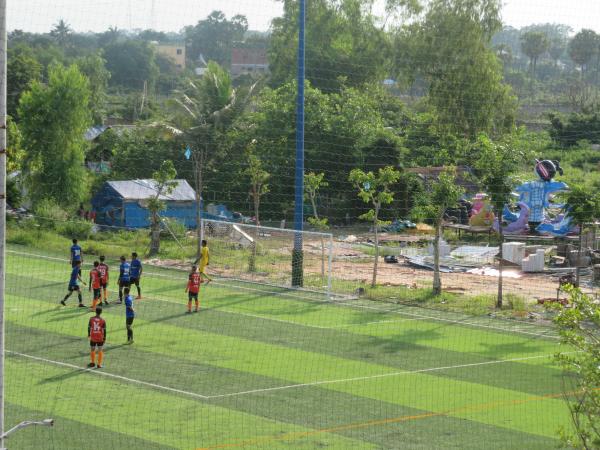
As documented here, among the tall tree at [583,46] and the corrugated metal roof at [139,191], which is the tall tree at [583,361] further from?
the tall tree at [583,46]

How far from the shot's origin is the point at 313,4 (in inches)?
2160

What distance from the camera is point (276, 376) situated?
19266 millimetres

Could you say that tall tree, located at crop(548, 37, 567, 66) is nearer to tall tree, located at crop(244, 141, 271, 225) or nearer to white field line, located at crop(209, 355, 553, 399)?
tall tree, located at crop(244, 141, 271, 225)

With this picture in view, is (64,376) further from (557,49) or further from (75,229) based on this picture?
(557,49)

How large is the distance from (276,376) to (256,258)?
12505 mm

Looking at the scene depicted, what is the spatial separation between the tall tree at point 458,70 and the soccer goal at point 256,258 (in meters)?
7.71

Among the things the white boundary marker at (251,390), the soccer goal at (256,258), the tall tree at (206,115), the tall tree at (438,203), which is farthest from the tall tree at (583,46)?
the white boundary marker at (251,390)

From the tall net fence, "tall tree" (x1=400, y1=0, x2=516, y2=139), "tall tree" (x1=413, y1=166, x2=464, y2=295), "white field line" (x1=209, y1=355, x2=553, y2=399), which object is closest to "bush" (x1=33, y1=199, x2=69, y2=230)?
the tall net fence

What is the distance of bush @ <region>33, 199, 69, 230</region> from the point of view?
114 ft

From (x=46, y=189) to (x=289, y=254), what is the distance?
8.19 m

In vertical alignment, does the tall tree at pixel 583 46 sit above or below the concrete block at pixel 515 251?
above

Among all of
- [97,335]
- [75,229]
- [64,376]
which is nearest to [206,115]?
[75,229]

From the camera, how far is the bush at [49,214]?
114ft

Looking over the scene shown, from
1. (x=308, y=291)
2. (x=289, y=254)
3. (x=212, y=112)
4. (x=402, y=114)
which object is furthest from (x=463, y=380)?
(x=402, y=114)
